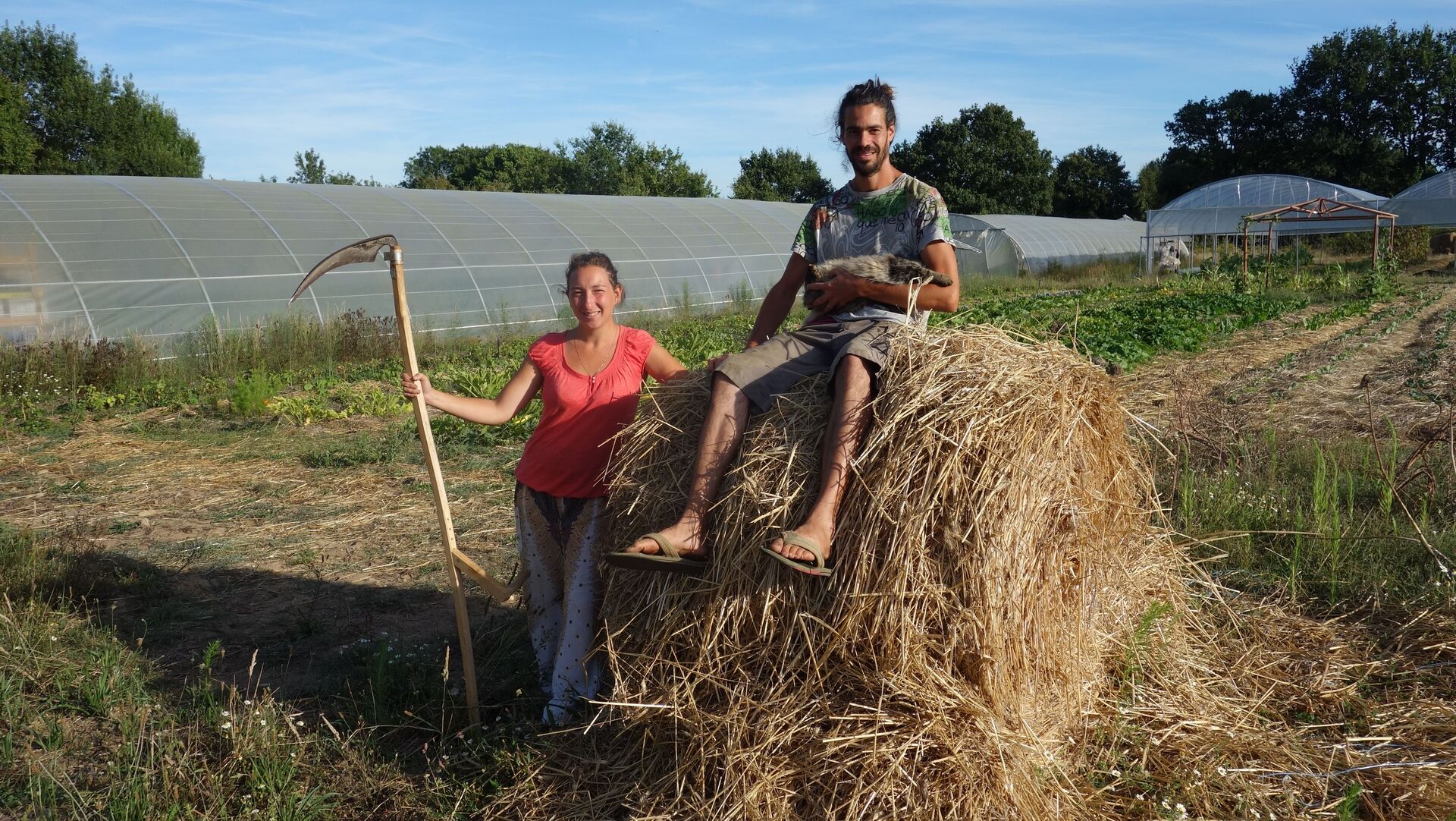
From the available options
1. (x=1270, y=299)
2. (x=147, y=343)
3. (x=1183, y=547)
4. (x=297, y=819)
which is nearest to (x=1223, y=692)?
(x=1183, y=547)

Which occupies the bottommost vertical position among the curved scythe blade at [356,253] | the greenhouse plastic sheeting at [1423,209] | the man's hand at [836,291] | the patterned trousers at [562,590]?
the patterned trousers at [562,590]

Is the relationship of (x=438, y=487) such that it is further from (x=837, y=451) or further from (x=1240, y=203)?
Answer: (x=1240, y=203)

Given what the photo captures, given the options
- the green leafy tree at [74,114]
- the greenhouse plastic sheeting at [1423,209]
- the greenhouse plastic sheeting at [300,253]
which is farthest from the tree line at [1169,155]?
the greenhouse plastic sheeting at [300,253]

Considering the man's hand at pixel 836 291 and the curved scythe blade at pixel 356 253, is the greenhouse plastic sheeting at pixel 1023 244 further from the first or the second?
the curved scythe blade at pixel 356 253

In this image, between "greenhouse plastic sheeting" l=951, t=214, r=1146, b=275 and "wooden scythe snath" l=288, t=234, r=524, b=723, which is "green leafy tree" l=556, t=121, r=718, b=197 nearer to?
"greenhouse plastic sheeting" l=951, t=214, r=1146, b=275

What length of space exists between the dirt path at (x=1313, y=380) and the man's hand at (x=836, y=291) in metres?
0.99

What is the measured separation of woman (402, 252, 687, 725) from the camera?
3471 millimetres

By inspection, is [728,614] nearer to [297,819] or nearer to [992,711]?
[992,711]

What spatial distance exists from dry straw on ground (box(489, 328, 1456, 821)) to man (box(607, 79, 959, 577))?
Answer: 7 cm

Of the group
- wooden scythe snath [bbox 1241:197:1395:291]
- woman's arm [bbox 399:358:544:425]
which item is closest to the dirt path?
woman's arm [bbox 399:358:544:425]

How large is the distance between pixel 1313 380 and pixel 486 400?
8.78 metres

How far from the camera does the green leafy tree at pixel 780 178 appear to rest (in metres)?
55.8

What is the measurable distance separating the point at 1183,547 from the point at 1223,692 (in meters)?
0.59

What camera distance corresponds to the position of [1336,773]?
9.74ft
